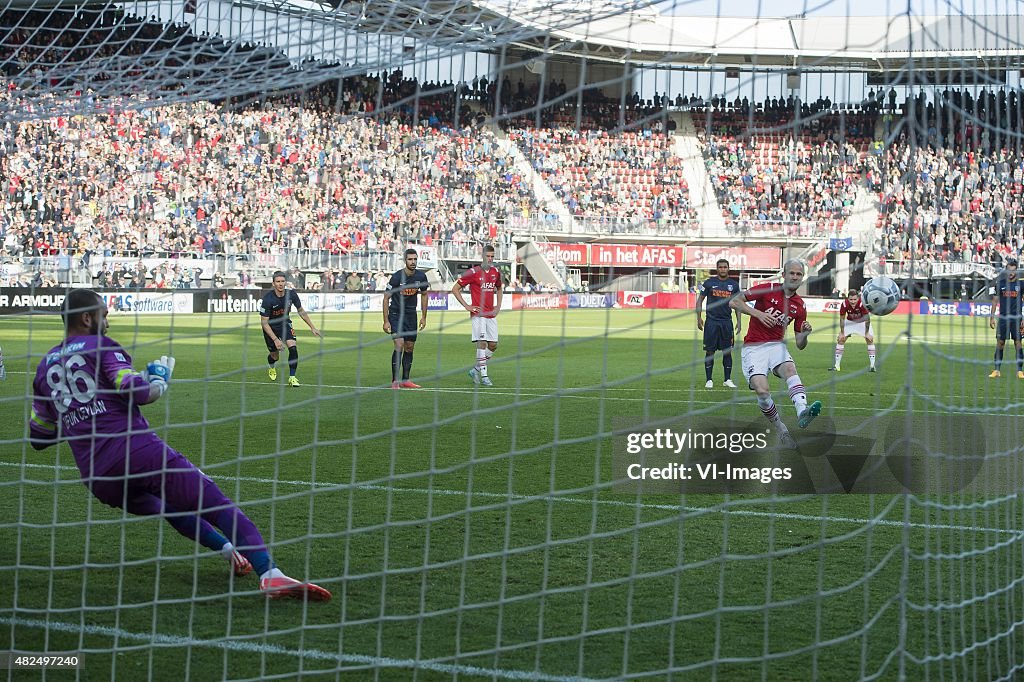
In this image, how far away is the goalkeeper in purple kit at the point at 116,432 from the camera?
199 inches

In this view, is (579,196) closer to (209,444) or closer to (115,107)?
(209,444)

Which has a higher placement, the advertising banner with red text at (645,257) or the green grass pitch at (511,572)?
the advertising banner with red text at (645,257)

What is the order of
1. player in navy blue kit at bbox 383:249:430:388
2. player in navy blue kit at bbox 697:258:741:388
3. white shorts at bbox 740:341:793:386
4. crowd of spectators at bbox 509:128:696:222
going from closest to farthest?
crowd of spectators at bbox 509:128:696:222 < white shorts at bbox 740:341:793:386 < player in navy blue kit at bbox 383:249:430:388 < player in navy blue kit at bbox 697:258:741:388

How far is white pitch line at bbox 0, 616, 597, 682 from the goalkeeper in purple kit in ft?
1.32

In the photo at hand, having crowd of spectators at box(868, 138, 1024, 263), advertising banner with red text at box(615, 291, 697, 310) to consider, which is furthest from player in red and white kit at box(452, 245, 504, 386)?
crowd of spectators at box(868, 138, 1024, 263)

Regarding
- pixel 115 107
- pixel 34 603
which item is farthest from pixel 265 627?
pixel 115 107

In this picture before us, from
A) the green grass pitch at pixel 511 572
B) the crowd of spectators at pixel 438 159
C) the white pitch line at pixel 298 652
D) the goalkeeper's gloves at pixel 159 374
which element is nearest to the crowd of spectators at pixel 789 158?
the crowd of spectators at pixel 438 159

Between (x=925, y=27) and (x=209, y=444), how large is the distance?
720 cm

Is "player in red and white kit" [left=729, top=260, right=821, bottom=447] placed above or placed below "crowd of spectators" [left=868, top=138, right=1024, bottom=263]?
below

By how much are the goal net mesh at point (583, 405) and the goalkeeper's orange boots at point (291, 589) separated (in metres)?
0.09

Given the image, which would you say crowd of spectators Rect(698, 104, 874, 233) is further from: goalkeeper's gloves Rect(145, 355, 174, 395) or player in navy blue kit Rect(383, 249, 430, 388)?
player in navy blue kit Rect(383, 249, 430, 388)

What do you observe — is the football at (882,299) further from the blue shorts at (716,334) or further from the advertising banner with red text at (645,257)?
the blue shorts at (716,334)

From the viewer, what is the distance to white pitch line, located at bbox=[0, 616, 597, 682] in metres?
4.41

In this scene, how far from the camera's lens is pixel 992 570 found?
5812 millimetres
